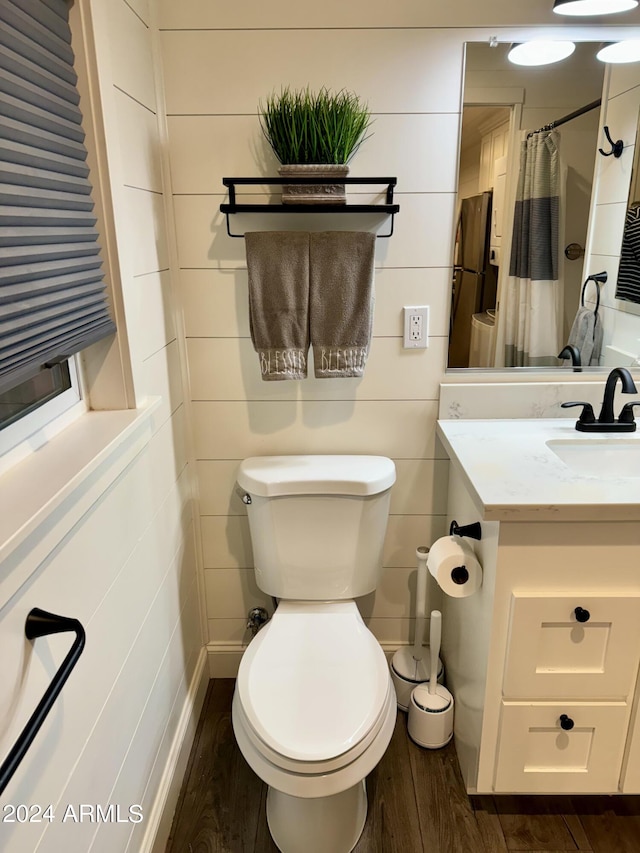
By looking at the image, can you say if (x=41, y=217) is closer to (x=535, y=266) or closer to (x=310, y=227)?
(x=310, y=227)

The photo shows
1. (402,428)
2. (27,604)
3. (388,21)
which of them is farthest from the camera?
(402,428)

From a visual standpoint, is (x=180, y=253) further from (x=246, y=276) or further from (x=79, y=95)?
(x=79, y=95)

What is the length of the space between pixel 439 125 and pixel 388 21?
274mm

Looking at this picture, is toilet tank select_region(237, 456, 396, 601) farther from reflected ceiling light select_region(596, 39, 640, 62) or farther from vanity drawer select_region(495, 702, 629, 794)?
reflected ceiling light select_region(596, 39, 640, 62)

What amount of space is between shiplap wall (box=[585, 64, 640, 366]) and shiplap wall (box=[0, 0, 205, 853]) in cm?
118

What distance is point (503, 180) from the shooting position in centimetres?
159

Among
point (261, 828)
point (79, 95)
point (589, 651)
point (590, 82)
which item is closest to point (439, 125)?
point (590, 82)

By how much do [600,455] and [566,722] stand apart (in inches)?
26.9

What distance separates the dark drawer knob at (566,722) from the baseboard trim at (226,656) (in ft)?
2.31

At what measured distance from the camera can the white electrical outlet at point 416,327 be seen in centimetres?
167

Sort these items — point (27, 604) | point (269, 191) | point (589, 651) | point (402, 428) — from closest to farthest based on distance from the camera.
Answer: point (27, 604) < point (589, 651) < point (269, 191) < point (402, 428)

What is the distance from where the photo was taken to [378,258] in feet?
5.37

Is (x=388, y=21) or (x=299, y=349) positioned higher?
(x=388, y=21)

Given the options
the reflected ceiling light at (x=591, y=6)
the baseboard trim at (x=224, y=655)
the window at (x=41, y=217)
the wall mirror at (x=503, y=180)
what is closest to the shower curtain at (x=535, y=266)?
the wall mirror at (x=503, y=180)
